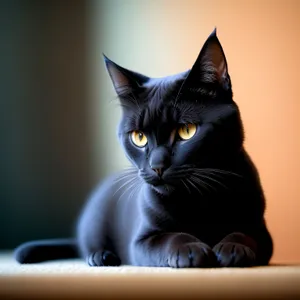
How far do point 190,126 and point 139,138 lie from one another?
13 cm

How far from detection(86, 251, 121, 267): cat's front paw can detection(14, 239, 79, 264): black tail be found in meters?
0.19

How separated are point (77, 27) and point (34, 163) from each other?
449 mm

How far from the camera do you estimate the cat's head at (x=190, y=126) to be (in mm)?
1047

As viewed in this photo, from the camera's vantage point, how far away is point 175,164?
1040mm

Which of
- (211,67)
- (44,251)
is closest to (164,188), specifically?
(211,67)

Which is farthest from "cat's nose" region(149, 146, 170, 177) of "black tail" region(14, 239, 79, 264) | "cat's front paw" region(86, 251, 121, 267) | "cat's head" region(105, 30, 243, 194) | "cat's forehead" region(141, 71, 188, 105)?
"black tail" region(14, 239, 79, 264)

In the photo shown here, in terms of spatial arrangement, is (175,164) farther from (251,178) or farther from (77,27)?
(77,27)

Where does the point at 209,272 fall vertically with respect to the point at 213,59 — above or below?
below

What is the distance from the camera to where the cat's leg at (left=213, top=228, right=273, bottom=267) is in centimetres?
95

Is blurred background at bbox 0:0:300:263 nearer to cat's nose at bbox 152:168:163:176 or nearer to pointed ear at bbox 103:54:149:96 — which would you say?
pointed ear at bbox 103:54:149:96

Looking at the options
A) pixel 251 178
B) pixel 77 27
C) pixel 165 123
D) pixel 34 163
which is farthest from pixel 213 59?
pixel 34 163

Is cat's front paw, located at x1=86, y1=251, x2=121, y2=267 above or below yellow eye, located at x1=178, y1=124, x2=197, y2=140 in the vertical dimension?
below

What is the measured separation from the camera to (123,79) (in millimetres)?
1178

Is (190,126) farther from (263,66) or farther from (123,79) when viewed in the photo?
(263,66)
